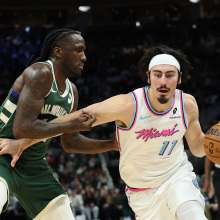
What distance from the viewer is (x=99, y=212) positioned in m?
10.2

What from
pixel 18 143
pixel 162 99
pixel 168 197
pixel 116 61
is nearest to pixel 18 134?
pixel 18 143

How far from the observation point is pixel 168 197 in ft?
12.0

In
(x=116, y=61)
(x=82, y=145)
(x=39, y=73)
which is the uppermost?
(x=116, y=61)

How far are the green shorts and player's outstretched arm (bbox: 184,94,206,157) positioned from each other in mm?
1313

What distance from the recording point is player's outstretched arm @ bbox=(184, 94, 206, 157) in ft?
13.1

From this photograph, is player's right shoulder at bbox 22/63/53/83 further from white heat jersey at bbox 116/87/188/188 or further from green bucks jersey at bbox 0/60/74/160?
white heat jersey at bbox 116/87/188/188

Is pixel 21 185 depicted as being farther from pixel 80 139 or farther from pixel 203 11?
pixel 203 11

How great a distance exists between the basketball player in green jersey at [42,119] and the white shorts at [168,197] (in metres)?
0.67

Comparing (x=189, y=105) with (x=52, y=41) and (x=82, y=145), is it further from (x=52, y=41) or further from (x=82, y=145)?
(x=52, y=41)

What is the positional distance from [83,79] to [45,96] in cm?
1440

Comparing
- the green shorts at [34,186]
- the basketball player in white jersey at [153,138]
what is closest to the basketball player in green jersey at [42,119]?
the green shorts at [34,186]

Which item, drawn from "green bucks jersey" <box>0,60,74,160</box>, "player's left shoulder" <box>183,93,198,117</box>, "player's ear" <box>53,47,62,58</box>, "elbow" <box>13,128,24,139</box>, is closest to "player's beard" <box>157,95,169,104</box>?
"player's left shoulder" <box>183,93,198,117</box>

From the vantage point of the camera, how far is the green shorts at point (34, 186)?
3943mm

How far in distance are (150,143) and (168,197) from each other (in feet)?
1.57
